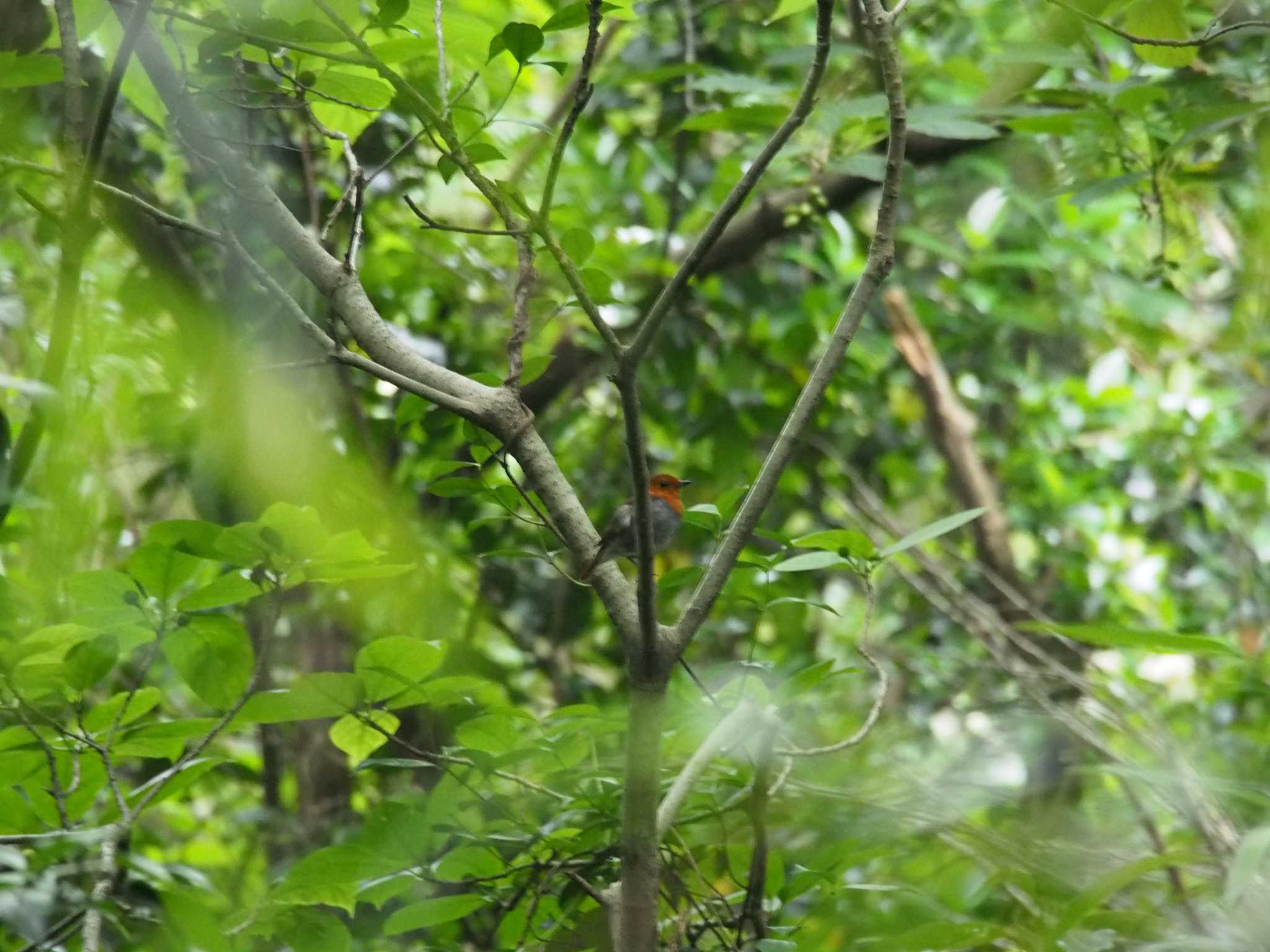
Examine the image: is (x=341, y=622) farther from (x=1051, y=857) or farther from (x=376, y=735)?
(x=1051, y=857)

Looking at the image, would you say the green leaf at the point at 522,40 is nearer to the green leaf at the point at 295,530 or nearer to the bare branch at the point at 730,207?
the bare branch at the point at 730,207

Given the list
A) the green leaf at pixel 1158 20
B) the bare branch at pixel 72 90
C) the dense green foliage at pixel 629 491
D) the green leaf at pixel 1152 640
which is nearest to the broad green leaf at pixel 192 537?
the dense green foliage at pixel 629 491

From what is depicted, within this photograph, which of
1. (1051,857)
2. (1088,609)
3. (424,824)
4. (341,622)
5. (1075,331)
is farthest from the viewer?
(1075,331)

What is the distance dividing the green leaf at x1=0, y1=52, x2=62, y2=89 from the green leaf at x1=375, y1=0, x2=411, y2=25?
49 centimetres

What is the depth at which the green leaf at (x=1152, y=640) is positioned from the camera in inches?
47.9

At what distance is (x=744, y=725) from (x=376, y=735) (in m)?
0.52

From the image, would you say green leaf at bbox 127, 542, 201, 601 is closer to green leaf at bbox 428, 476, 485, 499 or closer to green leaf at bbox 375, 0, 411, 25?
green leaf at bbox 428, 476, 485, 499

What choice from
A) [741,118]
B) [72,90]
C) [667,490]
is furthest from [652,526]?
[667,490]

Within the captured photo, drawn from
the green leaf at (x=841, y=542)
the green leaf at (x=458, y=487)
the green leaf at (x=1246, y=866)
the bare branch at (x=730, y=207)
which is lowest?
the green leaf at (x=1246, y=866)

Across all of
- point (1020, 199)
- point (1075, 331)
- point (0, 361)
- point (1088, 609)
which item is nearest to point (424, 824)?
point (1020, 199)

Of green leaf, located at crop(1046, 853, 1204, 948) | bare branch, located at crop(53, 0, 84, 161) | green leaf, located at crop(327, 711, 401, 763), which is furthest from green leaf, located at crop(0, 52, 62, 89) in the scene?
green leaf, located at crop(1046, 853, 1204, 948)

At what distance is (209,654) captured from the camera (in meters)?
1.46

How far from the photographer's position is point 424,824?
1.54 m

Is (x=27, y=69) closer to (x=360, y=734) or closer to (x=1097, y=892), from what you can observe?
(x=360, y=734)
